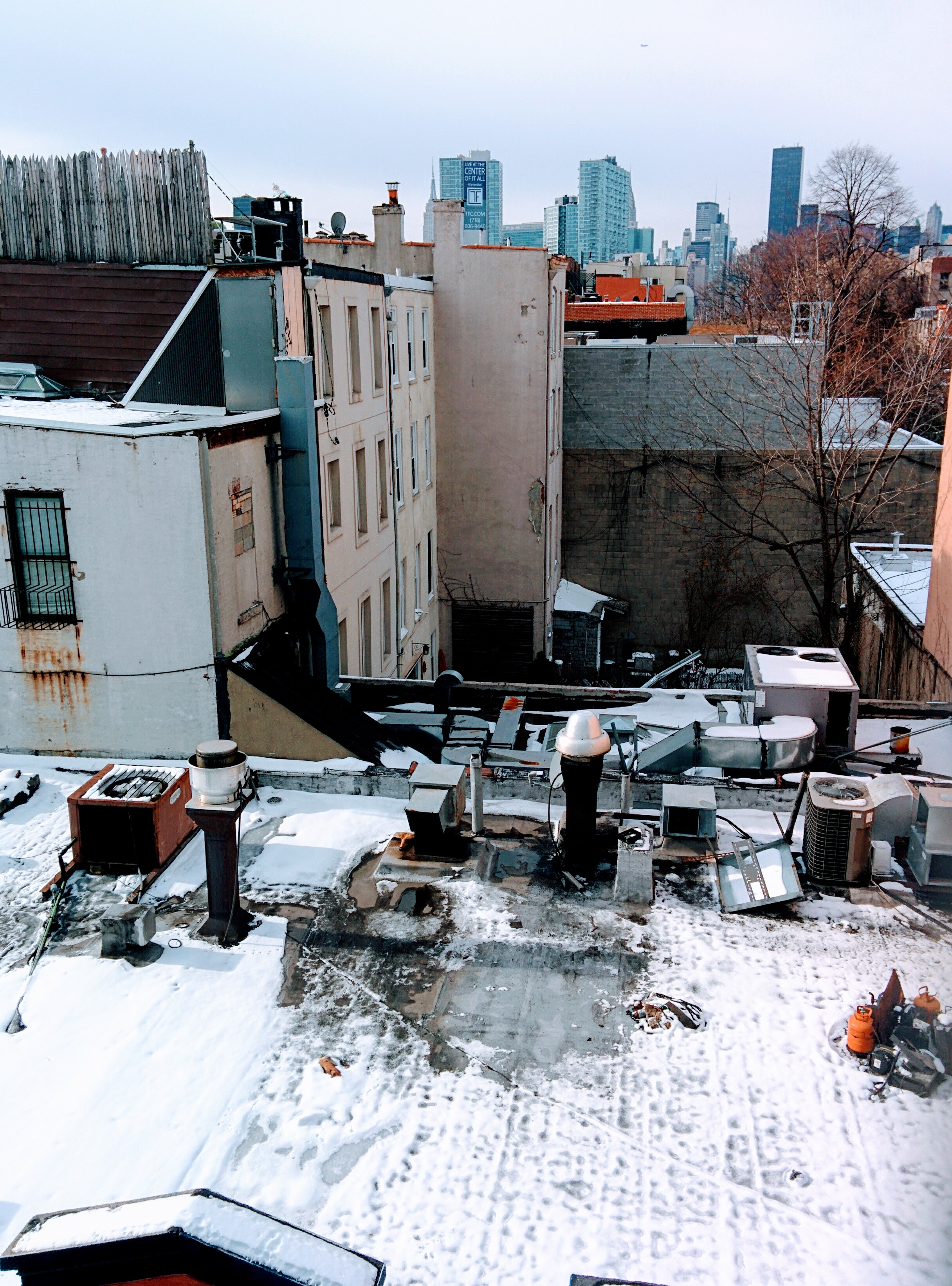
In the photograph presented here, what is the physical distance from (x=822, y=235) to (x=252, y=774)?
5349 cm

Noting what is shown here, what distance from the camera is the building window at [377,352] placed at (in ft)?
68.1

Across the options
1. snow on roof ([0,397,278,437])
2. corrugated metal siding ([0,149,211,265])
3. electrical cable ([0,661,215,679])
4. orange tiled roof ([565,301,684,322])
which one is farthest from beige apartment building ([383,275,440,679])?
orange tiled roof ([565,301,684,322])

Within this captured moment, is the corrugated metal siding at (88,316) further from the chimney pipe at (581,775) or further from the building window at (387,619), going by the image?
the chimney pipe at (581,775)

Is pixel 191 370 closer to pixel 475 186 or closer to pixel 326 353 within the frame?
pixel 326 353

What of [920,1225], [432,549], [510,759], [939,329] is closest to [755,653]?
[510,759]

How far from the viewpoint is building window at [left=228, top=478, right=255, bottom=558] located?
1262cm

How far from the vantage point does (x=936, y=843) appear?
9.03 meters

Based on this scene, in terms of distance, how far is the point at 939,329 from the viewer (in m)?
27.9

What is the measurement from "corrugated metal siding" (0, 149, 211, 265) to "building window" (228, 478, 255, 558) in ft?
19.4

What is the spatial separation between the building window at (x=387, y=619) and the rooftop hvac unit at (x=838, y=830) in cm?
1417

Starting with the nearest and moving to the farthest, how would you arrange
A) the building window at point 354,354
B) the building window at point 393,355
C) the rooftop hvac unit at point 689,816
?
the rooftop hvac unit at point 689,816 → the building window at point 354,354 → the building window at point 393,355

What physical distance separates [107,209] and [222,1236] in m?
16.8

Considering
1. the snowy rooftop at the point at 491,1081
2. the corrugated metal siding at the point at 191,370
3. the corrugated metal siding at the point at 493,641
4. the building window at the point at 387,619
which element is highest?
the corrugated metal siding at the point at 191,370

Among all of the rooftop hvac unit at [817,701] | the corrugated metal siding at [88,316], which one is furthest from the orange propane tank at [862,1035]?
the corrugated metal siding at [88,316]
